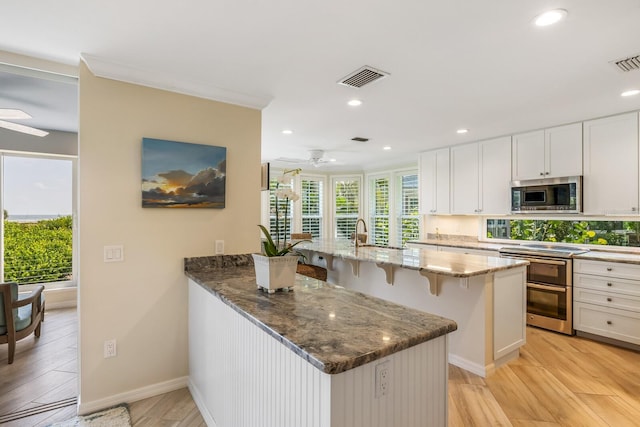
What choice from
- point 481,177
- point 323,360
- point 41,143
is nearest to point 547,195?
point 481,177

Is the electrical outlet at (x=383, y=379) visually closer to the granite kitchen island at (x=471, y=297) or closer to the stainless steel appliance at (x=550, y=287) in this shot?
the granite kitchen island at (x=471, y=297)

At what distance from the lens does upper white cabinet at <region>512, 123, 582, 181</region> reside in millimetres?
3799

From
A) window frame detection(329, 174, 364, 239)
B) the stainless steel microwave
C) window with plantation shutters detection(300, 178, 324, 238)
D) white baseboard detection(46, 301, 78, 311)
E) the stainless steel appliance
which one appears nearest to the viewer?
the stainless steel appliance

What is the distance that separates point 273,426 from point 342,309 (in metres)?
0.57

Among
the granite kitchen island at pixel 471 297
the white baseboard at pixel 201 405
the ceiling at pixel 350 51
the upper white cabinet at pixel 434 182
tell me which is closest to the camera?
the ceiling at pixel 350 51

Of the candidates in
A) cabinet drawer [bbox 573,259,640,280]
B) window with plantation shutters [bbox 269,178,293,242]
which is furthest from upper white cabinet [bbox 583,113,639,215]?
window with plantation shutters [bbox 269,178,293,242]

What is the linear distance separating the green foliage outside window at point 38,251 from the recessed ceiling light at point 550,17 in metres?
6.03

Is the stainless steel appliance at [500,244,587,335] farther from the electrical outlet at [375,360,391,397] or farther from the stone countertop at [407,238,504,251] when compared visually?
the electrical outlet at [375,360,391,397]

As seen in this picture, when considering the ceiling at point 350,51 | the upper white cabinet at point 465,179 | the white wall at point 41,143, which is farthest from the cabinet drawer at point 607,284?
the white wall at point 41,143

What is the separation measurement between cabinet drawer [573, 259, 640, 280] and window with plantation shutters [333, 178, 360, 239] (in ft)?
14.8

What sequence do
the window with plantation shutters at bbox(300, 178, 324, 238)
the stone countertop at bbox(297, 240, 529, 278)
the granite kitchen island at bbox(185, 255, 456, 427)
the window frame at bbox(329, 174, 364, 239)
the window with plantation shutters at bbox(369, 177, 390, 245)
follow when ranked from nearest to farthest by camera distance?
1. the granite kitchen island at bbox(185, 255, 456, 427)
2. the stone countertop at bbox(297, 240, 529, 278)
3. the window with plantation shutters at bbox(369, 177, 390, 245)
4. the window with plantation shutters at bbox(300, 178, 324, 238)
5. the window frame at bbox(329, 174, 364, 239)

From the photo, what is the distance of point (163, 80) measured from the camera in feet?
8.11

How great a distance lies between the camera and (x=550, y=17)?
1.77m

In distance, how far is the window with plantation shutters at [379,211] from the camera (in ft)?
23.0
